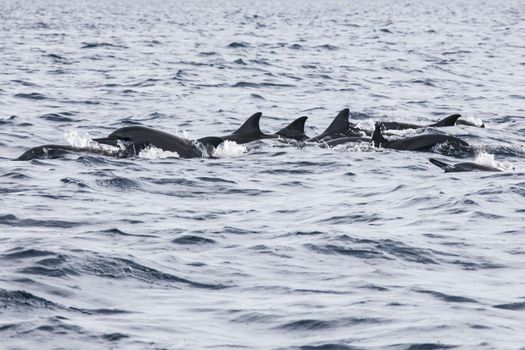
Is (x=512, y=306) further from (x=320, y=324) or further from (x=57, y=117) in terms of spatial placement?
(x=57, y=117)

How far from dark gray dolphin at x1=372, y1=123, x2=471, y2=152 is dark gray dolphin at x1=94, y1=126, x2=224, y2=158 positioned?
2970 millimetres

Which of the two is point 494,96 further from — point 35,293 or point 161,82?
point 35,293

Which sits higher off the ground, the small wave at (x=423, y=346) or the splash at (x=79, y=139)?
the small wave at (x=423, y=346)

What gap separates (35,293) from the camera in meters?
10.8

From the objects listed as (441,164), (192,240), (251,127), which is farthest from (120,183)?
(251,127)

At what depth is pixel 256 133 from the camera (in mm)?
22156

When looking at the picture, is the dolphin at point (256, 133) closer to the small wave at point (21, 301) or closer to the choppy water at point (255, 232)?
the choppy water at point (255, 232)

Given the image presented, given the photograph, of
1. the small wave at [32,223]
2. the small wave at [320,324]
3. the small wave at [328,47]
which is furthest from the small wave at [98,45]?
the small wave at [320,324]

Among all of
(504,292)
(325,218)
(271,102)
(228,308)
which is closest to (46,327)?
(228,308)

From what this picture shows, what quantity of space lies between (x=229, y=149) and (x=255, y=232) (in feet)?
23.5

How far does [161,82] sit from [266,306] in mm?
25263

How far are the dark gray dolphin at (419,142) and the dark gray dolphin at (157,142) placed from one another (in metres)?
2.97

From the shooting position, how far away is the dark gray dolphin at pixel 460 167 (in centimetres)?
1850

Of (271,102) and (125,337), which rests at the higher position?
(125,337)
